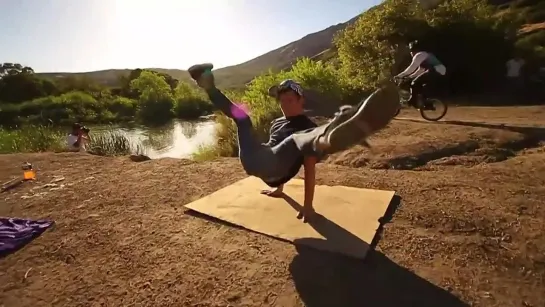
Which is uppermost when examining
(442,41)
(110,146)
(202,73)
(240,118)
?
(202,73)

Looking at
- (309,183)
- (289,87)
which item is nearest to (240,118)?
(289,87)

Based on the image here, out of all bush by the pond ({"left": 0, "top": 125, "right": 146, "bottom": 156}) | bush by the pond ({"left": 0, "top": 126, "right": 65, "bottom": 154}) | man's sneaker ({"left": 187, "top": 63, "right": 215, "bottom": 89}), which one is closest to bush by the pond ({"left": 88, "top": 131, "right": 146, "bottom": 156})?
bush by the pond ({"left": 0, "top": 125, "right": 146, "bottom": 156})

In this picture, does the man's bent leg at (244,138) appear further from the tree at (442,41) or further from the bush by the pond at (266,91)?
the tree at (442,41)

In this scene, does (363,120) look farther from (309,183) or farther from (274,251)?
(274,251)

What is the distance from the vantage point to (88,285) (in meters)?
2.10

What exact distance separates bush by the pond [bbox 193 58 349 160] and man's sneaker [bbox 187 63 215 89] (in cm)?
564

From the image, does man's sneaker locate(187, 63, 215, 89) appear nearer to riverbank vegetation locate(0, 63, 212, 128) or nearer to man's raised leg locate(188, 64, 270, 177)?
man's raised leg locate(188, 64, 270, 177)

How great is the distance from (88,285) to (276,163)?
1409mm

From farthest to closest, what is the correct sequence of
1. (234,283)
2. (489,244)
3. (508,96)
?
1. (508,96)
2. (489,244)
3. (234,283)

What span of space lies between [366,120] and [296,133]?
755 mm

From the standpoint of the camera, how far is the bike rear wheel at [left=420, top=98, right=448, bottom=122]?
7.00 metres

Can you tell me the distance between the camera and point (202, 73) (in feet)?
9.24

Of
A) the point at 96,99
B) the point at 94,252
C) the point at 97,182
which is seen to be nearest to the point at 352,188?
the point at 94,252

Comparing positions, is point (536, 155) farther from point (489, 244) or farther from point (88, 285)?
point (88, 285)
